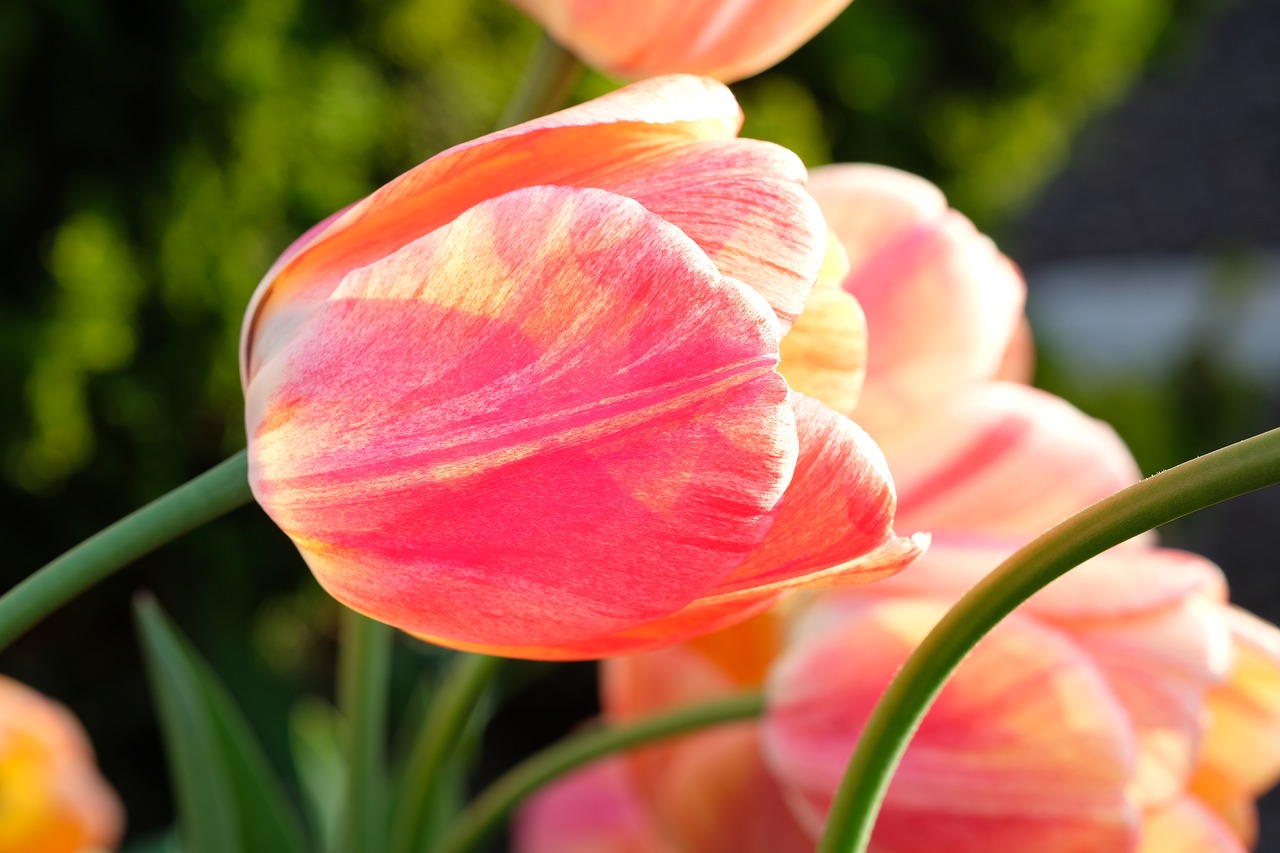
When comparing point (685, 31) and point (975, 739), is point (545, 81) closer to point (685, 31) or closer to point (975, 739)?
point (685, 31)

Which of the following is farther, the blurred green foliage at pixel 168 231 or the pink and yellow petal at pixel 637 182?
the blurred green foliage at pixel 168 231

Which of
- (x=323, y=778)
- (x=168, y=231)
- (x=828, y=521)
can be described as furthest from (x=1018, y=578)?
(x=168, y=231)

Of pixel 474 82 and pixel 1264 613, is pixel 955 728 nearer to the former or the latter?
pixel 474 82

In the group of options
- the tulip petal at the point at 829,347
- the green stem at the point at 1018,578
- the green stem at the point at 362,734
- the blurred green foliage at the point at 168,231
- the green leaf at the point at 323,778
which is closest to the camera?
the green stem at the point at 1018,578

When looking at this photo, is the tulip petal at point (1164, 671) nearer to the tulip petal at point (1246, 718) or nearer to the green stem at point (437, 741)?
the tulip petal at point (1246, 718)

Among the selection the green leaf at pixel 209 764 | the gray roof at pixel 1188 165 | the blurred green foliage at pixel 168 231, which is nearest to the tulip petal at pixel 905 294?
the green leaf at pixel 209 764

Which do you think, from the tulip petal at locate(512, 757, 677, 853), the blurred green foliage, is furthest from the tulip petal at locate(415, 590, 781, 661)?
the blurred green foliage

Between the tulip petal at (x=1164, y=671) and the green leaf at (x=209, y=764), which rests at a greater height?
the tulip petal at (x=1164, y=671)
